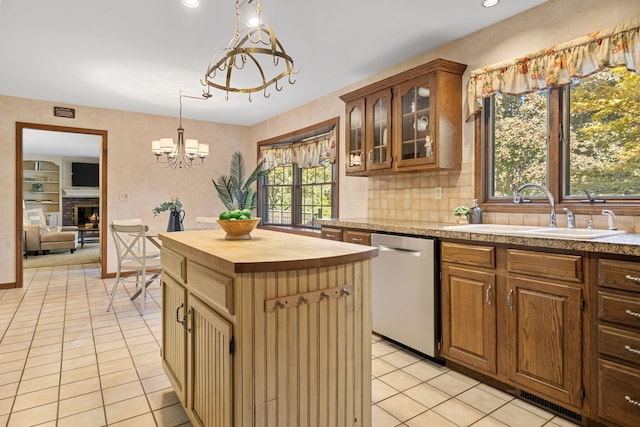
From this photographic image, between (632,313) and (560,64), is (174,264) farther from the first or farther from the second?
(560,64)

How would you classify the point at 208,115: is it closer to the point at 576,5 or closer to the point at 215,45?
the point at 215,45

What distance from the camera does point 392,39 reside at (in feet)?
10.1

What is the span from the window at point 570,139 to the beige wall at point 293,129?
19cm

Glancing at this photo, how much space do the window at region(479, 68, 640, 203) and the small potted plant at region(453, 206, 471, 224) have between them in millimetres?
198

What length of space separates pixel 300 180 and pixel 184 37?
2716 mm

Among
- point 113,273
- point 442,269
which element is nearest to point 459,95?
point 442,269

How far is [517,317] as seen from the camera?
2047mm

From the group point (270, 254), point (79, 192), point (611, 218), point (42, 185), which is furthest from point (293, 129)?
point (42, 185)

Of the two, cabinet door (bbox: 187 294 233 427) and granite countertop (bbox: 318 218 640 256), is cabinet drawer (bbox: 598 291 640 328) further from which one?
cabinet door (bbox: 187 294 233 427)

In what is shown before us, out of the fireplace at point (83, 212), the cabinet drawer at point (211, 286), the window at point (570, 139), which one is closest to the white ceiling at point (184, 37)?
the window at point (570, 139)

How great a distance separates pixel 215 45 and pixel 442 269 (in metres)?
2.62

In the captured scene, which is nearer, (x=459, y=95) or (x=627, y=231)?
(x=627, y=231)

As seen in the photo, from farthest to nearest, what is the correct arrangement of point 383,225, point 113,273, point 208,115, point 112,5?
point 208,115 → point 113,273 → point 383,225 → point 112,5

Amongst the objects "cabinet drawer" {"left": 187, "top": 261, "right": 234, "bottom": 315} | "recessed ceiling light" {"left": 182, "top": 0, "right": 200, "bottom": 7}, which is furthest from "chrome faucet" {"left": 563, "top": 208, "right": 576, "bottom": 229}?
"recessed ceiling light" {"left": 182, "top": 0, "right": 200, "bottom": 7}
